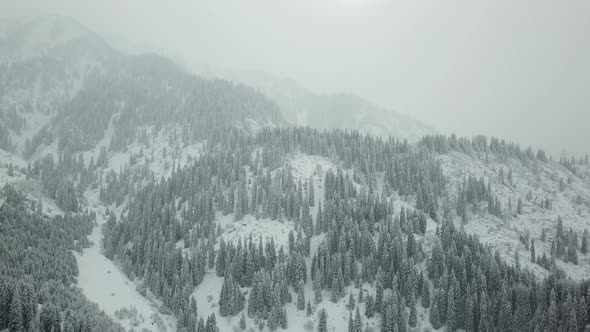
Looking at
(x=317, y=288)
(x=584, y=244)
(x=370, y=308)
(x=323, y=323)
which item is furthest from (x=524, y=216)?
(x=323, y=323)

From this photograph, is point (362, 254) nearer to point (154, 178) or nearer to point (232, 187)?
point (232, 187)

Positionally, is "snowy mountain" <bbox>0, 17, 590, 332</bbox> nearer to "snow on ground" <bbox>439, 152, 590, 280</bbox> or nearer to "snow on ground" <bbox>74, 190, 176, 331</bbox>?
"snow on ground" <bbox>74, 190, 176, 331</bbox>

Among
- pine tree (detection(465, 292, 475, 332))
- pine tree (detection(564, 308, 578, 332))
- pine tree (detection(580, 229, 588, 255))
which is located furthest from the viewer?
pine tree (detection(580, 229, 588, 255))

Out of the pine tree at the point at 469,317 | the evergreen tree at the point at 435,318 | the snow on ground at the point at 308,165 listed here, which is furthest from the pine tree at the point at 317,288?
the snow on ground at the point at 308,165

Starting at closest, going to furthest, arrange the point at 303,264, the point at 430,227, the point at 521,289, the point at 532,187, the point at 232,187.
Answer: the point at 521,289, the point at 303,264, the point at 430,227, the point at 232,187, the point at 532,187

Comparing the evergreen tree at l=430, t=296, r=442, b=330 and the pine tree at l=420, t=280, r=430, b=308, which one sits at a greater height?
the pine tree at l=420, t=280, r=430, b=308

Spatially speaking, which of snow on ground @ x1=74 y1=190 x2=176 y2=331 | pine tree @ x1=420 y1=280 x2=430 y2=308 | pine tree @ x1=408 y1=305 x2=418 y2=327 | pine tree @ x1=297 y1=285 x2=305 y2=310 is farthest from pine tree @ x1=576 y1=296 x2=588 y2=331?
snow on ground @ x1=74 y1=190 x2=176 y2=331

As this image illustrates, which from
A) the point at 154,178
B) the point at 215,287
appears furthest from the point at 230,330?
the point at 154,178
